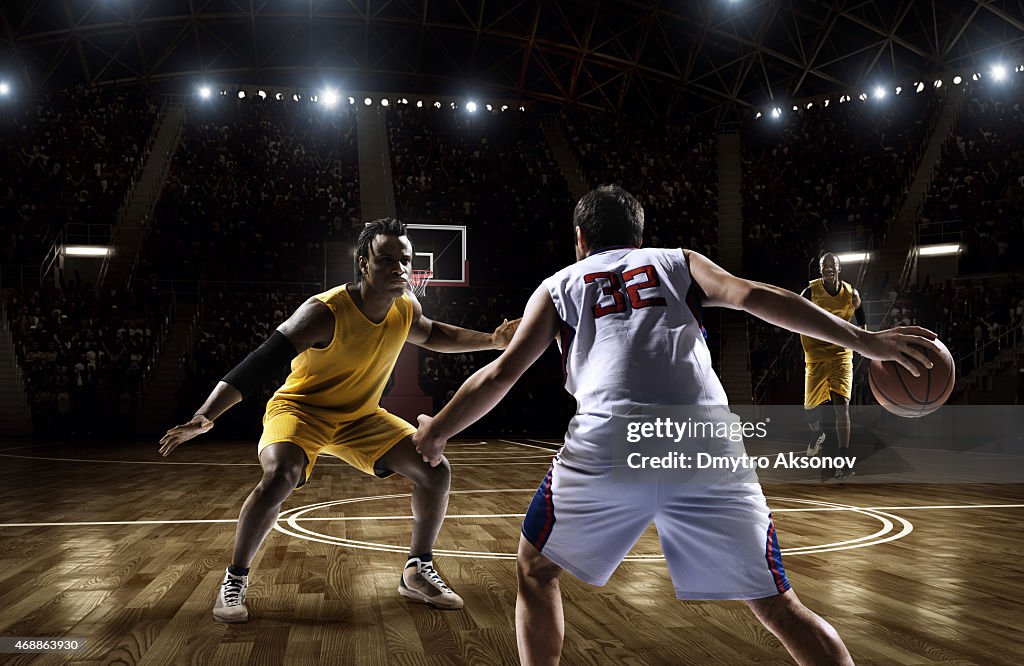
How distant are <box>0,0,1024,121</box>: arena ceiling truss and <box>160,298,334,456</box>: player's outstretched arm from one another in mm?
20839

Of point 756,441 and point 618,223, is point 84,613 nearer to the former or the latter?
point 618,223

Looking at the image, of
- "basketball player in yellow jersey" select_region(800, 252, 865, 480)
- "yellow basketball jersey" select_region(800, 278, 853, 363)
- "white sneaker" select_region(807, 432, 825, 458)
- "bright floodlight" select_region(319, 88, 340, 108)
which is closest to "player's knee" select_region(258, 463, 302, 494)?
"basketball player in yellow jersey" select_region(800, 252, 865, 480)

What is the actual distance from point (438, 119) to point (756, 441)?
48.9 feet

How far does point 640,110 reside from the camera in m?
26.5

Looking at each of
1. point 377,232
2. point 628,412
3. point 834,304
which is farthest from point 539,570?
point 834,304

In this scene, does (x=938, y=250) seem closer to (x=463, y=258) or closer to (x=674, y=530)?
(x=463, y=258)

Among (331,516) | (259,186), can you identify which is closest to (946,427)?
(331,516)

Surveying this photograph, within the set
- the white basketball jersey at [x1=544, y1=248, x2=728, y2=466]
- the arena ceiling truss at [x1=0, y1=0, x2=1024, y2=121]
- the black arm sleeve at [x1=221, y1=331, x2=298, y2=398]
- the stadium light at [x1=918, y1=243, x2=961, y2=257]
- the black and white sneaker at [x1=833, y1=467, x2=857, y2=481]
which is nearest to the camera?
the white basketball jersey at [x1=544, y1=248, x2=728, y2=466]

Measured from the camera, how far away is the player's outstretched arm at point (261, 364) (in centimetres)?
290

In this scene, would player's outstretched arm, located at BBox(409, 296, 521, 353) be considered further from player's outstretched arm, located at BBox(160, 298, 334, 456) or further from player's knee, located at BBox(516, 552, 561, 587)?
player's knee, located at BBox(516, 552, 561, 587)

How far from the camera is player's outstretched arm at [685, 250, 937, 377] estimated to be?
6.13 ft

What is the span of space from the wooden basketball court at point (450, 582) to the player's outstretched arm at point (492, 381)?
3.61 feet

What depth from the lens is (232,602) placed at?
326cm

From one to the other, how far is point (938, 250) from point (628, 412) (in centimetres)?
1695
